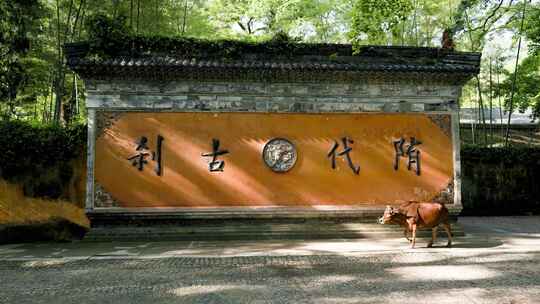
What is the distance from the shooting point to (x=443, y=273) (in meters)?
5.32

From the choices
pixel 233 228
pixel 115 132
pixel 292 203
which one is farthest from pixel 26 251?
pixel 292 203

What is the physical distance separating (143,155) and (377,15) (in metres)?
5.19

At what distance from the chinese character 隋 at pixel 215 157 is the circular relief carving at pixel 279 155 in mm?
833

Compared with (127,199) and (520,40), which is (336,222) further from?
(520,40)

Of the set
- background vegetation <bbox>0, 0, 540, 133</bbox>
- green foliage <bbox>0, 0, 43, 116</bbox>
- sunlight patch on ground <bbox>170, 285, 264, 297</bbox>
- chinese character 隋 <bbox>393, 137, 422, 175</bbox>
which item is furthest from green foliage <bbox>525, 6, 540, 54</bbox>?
green foliage <bbox>0, 0, 43, 116</bbox>

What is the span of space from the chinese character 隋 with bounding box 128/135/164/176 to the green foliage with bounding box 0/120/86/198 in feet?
5.88

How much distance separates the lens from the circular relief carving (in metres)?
8.18

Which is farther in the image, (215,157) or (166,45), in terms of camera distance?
(166,45)

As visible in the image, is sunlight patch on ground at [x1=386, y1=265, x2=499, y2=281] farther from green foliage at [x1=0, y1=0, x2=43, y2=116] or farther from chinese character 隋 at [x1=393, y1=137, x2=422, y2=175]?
green foliage at [x1=0, y1=0, x2=43, y2=116]

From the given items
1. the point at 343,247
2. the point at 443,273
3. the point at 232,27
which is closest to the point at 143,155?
the point at 343,247

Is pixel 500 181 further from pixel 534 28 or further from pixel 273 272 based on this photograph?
pixel 273 272

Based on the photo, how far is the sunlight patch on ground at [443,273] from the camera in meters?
5.09

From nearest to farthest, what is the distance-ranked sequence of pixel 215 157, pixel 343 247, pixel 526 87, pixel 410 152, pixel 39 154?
pixel 343 247 → pixel 215 157 → pixel 410 152 → pixel 39 154 → pixel 526 87

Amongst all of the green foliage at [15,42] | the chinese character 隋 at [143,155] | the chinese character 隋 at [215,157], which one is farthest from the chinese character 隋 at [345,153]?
the green foliage at [15,42]
